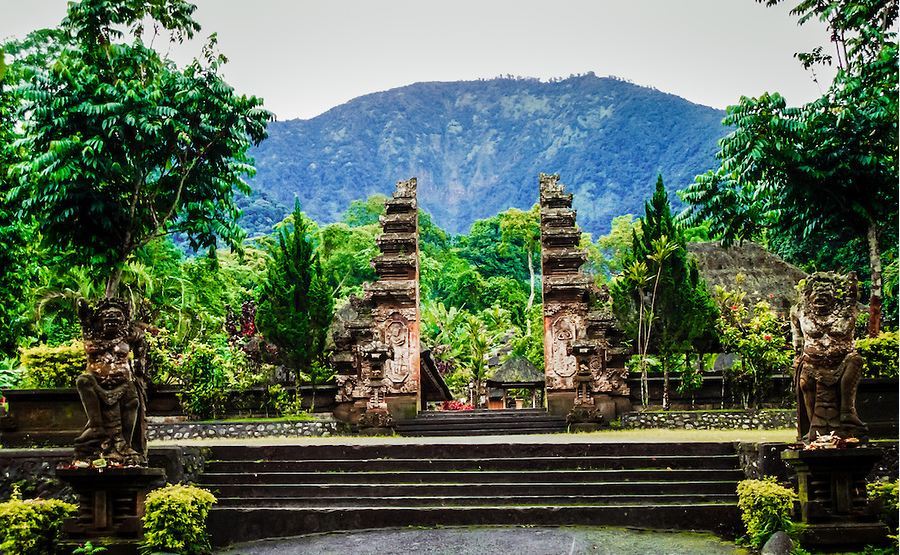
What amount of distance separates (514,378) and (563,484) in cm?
1326

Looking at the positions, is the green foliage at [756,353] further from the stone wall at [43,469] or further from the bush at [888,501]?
the stone wall at [43,469]

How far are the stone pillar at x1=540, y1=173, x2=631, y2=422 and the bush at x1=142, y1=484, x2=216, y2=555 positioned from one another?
8.18 metres

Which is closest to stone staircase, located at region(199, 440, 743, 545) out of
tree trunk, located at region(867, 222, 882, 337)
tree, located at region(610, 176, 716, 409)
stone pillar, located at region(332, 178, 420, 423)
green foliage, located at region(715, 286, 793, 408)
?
stone pillar, located at region(332, 178, 420, 423)

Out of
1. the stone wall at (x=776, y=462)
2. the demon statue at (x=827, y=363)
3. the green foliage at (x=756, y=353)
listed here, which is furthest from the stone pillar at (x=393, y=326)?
the demon statue at (x=827, y=363)

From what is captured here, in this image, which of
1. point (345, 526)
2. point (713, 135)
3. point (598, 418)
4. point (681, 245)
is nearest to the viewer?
point (345, 526)

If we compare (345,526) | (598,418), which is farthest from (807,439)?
(598,418)

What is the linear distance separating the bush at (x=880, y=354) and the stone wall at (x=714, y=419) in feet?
7.89

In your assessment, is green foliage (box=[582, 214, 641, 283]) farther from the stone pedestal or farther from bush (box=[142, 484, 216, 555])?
bush (box=[142, 484, 216, 555])

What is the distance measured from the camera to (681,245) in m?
17.6

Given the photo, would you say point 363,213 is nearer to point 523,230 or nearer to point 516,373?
point 523,230

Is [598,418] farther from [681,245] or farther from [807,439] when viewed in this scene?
[807,439]

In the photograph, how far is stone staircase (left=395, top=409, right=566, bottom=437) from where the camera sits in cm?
1474

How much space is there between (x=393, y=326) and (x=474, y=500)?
6839 millimetres

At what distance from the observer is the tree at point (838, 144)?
1480cm
